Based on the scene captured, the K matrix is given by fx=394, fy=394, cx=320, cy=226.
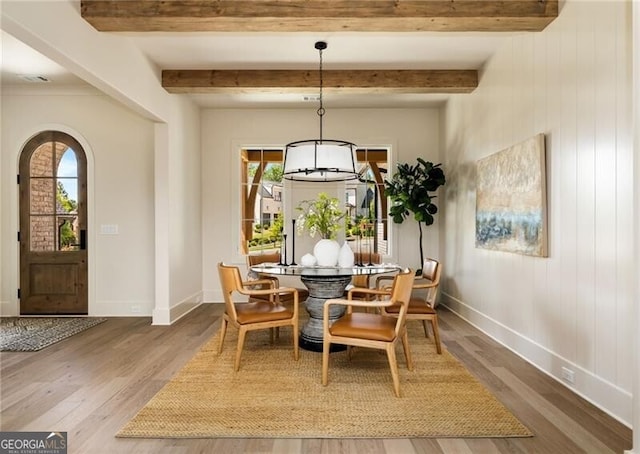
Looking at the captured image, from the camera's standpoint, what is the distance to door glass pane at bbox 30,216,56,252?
5.06 metres

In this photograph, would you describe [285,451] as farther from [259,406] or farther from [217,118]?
[217,118]

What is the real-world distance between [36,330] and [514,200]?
515cm

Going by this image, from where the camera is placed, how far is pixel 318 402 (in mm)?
2596

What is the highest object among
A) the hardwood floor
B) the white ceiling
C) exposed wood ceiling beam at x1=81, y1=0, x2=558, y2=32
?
the white ceiling

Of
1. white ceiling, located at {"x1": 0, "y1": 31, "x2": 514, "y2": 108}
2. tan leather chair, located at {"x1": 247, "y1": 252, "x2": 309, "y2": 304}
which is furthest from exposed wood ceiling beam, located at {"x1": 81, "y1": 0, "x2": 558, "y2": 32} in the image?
tan leather chair, located at {"x1": 247, "y1": 252, "x2": 309, "y2": 304}

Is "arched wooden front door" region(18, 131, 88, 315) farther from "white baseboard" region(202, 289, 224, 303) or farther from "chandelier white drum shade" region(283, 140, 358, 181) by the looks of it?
"chandelier white drum shade" region(283, 140, 358, 181)

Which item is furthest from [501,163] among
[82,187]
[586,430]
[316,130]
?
[82,187]

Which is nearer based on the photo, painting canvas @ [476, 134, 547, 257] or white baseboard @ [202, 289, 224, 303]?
painting canvas @ [476, 134, 547, 257]

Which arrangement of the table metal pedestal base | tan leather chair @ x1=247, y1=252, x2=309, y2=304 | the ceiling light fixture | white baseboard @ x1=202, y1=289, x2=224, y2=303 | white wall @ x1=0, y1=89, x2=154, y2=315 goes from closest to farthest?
1. the ceiling light fixture
2. the table metal pedestal base
3. tan leather chair @ x1=247, y1=252, x2=309, y2=304
4. white wall @ x1=0, y1=89, x2=154, y2=315
5. white baseboard @ x1=202, y1=289, x2=224, y2=303

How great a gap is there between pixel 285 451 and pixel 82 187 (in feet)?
14.8

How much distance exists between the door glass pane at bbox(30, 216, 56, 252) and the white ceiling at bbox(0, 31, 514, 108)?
1.72m

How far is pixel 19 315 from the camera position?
5043 mm

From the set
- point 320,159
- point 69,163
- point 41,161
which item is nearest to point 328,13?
point 320,159

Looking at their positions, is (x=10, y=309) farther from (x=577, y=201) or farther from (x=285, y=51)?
(x=577, y=201)
